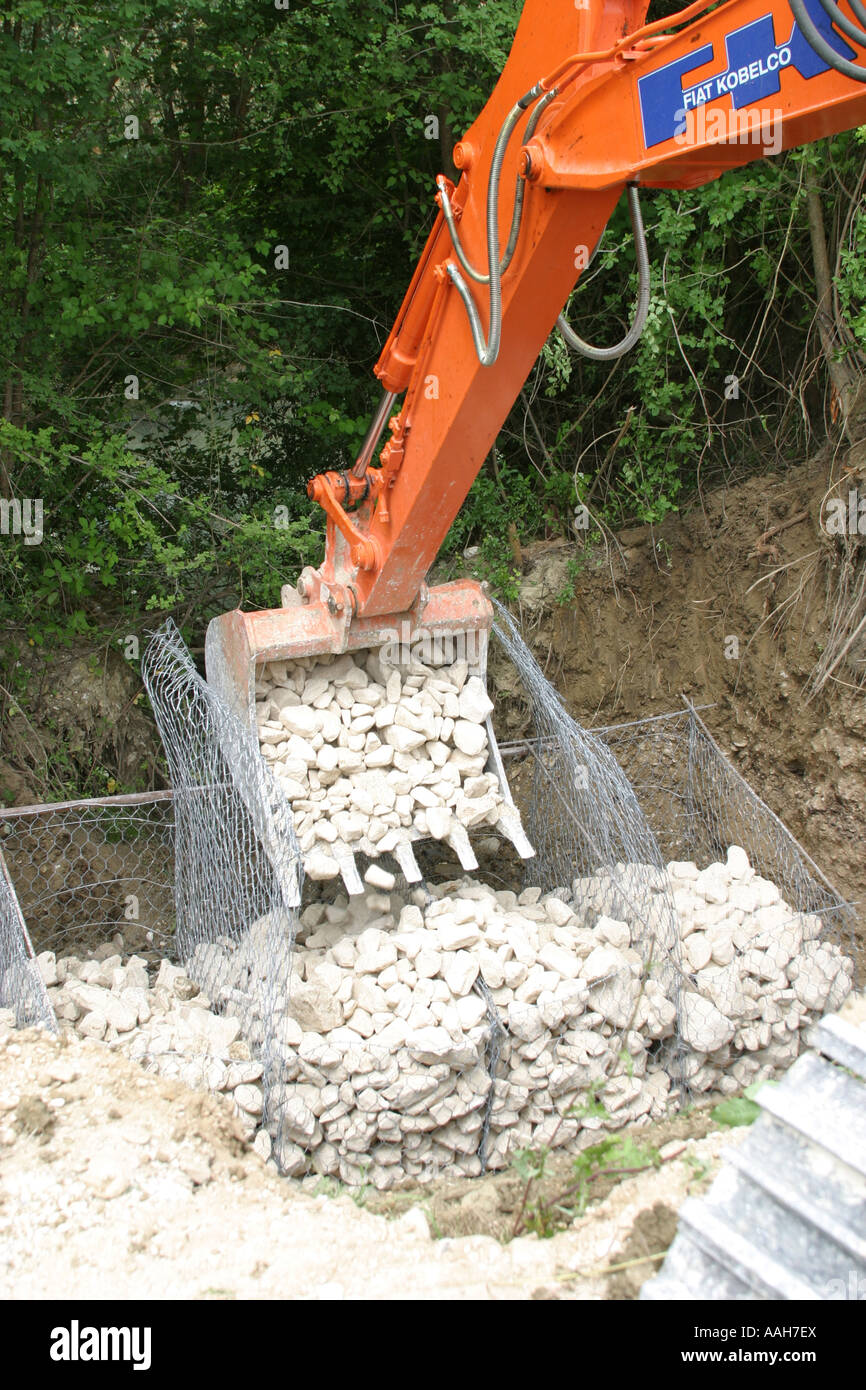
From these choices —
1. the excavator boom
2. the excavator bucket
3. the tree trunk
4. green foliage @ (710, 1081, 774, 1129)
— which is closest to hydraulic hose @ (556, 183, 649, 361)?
the excavator boom

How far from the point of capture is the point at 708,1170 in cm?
271

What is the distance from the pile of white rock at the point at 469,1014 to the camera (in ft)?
12.1

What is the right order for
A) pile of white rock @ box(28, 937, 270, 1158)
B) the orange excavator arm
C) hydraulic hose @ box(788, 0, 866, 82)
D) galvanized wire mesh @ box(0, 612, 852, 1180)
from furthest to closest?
galvanized wire mesh @ box(0, 612, 852, 1180) < pile of white rock @ box(28, 937, 270, 1158) < the orange excavator arm < hydraulic hose @ box(788, 0, 866, 82)

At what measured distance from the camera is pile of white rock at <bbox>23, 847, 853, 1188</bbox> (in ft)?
12.1

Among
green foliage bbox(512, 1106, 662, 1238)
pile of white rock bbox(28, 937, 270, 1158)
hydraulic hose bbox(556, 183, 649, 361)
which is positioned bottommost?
pile of white rock bbox(28, 937, 270, 1158)

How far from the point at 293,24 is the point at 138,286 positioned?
1720mm

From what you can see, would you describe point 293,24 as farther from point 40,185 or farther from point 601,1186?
point 601,1186

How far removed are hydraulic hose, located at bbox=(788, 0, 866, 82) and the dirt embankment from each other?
304 centimetres

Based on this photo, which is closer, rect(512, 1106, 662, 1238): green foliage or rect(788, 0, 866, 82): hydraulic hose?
rect(788, 0, 866, 82): hydraulic hose

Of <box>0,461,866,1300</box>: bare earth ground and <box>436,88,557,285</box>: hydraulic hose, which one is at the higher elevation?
<box>436,88,557,285</box>: hydraulic hose

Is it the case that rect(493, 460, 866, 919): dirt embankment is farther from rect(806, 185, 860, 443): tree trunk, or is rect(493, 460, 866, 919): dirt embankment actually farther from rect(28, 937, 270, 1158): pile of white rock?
rect(28, 937, 270, 1158): pile of white rock

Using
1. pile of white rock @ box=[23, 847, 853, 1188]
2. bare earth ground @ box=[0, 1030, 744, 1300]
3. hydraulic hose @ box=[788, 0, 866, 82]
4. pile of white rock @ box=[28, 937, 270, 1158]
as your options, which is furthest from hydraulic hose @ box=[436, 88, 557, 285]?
pile of white rock @ box=[28, 937, 270, 1158]

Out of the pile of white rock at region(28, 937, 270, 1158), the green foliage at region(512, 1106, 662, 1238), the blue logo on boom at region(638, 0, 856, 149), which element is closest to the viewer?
the blue logo on boom at region(638, 0, 856, 149)

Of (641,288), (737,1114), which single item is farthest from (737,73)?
(737,1114)
